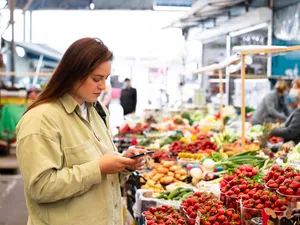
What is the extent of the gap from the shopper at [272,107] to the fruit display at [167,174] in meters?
4.44

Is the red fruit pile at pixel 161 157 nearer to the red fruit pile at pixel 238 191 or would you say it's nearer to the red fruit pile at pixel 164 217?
the red fruit pile at pixel 164 217

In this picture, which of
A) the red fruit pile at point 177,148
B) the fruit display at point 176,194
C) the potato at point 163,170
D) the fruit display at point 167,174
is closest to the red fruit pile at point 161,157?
the red fruit pile at point 177,148

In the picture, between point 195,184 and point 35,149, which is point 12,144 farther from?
point 35,149

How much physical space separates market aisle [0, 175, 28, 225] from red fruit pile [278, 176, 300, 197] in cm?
443

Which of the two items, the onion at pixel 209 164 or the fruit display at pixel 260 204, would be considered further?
the onion at pixel 209 164

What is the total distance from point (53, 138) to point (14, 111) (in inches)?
381

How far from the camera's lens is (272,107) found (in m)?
9.80

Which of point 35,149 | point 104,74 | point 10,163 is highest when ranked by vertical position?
point 104,74

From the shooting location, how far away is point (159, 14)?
22.0 meters

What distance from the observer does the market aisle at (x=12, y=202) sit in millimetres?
6766

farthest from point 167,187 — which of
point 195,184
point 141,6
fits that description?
point 141,6

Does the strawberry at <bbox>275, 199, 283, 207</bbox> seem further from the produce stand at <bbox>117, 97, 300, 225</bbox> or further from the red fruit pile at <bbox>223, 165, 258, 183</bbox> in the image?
the red fruit pile at <bbox>223, 165, 258, 183</bbox>

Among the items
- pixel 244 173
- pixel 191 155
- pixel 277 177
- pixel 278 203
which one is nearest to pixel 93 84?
pixel 278 203

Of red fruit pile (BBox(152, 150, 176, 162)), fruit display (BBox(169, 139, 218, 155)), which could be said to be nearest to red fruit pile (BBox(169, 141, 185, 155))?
fruit display (BBox(169, 139, 218, 155))
